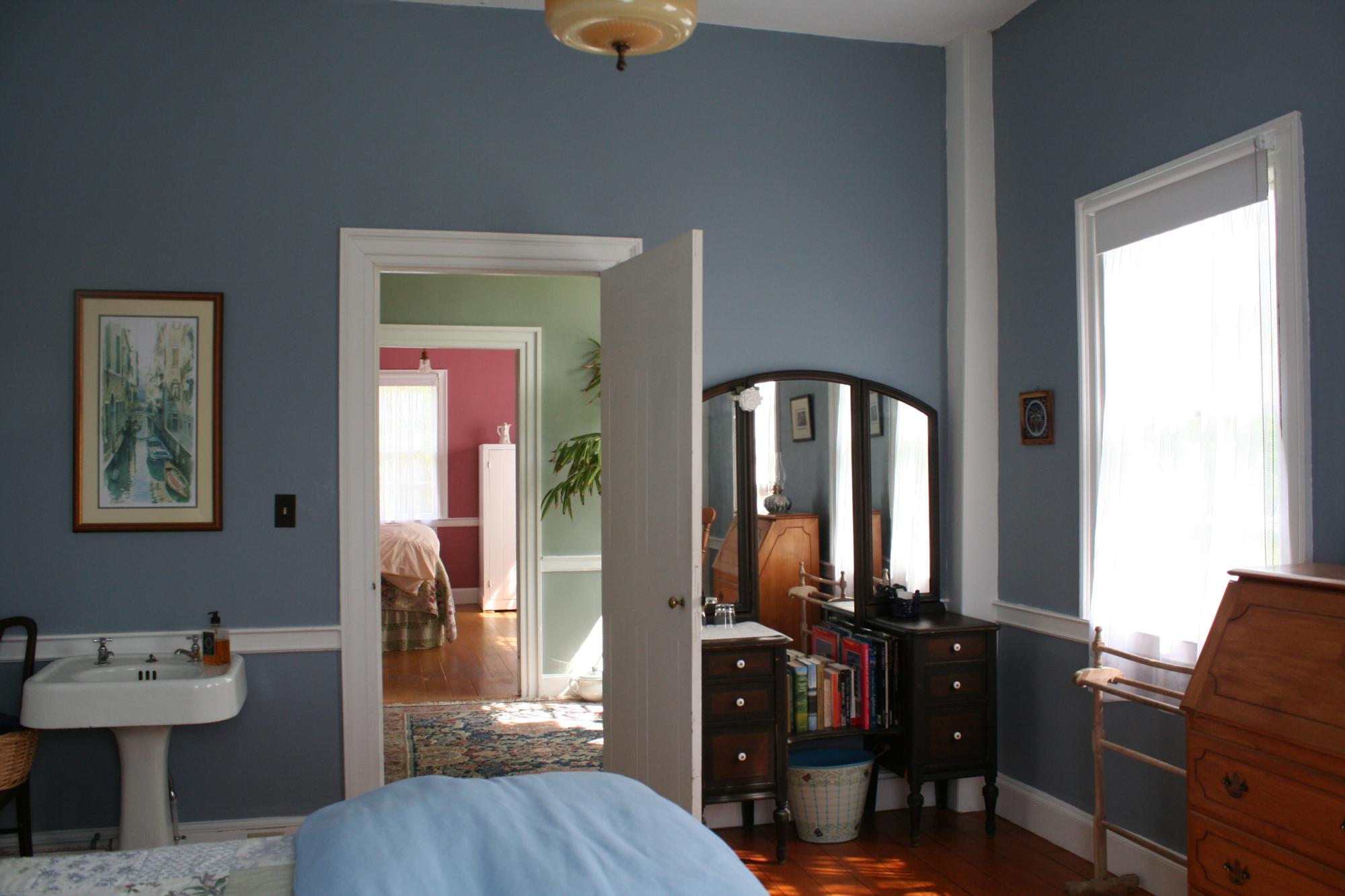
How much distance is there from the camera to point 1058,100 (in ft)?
12.2

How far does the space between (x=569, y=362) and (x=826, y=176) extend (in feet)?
7.93

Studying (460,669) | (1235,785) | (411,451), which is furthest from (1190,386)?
(411,451)

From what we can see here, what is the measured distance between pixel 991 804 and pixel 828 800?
601 millimetres

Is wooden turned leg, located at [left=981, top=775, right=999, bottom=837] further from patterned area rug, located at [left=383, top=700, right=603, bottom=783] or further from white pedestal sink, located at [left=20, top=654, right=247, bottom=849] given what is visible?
white pedestal sink, located at [left=20, top=654, right=247, bottom=849]

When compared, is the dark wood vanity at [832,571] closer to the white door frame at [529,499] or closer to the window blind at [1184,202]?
the window blind at [1184,202]

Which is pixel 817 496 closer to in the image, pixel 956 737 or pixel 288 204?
pixel 956 737

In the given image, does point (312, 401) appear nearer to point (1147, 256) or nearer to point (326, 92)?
point (326, 92)

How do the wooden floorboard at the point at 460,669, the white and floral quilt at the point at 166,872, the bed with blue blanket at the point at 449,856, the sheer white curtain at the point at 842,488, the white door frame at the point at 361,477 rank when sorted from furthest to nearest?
the wooden floorboard at the point at 460,669 < the sheer white curtain at the point at 842,488 < the white door frame at the point at 361,477 < the white and floral quilt at the point at 166,872 < the bed with blue blanket at the point at 449,856

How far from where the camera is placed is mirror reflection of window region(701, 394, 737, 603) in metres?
3.95

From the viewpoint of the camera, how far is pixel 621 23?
214cm

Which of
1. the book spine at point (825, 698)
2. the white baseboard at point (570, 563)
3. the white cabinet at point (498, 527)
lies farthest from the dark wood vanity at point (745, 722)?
the white cabinet at point (498, 527)

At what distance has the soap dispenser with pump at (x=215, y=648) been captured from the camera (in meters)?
3.47

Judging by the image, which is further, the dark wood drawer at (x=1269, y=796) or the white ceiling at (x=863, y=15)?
the white ceiling at (x=863, y=15)

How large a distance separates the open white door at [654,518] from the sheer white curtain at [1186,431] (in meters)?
1.39
